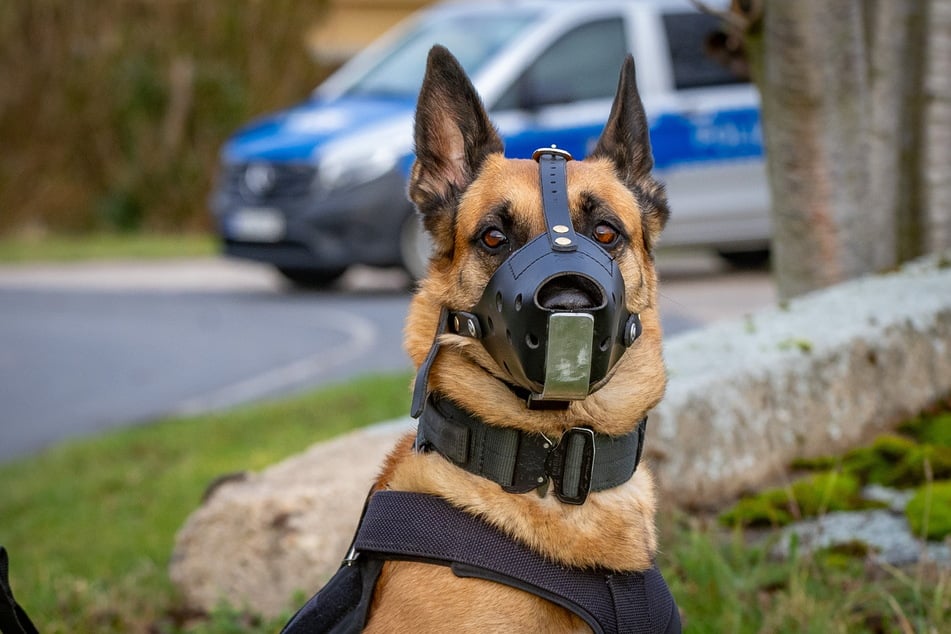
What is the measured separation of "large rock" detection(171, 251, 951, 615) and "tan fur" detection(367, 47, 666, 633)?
108 centimetres

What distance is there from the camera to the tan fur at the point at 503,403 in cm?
242

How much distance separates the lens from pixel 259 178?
447 inches

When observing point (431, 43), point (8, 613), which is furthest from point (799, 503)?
point (431, 43)

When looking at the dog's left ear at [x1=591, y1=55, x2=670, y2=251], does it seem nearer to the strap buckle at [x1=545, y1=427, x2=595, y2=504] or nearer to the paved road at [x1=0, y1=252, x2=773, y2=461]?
the strap buckle at [x1=545, y1=427, x2=595, y2=504]

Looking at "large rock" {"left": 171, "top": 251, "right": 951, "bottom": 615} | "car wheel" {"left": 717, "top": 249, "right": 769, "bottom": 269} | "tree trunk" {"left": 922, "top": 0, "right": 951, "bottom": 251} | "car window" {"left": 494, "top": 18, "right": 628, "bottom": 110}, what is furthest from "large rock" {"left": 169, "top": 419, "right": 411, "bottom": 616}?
"car wheel" {"left": 717, "top": 249, "right": 769, "bottom": 269}

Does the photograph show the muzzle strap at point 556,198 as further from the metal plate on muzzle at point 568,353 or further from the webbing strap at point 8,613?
the webbing strap at point 8,613

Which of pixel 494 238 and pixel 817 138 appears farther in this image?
pixel 817 138

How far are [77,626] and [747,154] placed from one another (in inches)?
343

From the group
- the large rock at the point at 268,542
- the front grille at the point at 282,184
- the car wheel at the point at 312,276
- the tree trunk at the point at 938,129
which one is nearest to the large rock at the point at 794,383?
the tree trunk at the point at 938,129

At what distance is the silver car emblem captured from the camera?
37.0 feet

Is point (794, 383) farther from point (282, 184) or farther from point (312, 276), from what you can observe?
point (312, 276)

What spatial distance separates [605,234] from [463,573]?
2.81 ft

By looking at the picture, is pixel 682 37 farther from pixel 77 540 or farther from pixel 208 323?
pixel 77 540

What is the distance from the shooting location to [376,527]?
8.29 feet
